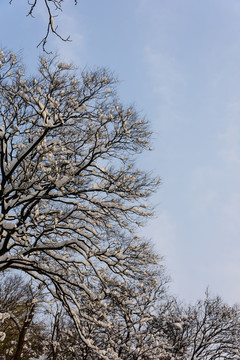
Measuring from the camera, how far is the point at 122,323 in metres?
18.7

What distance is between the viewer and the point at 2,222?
30.6ft

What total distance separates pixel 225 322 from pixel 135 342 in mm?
10060

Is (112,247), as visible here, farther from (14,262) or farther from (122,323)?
(122,323)

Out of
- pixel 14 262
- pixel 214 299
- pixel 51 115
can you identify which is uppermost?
pixel 214 299

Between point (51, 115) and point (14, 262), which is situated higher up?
point (51, 115)

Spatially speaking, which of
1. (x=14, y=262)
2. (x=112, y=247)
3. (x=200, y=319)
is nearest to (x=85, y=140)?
(x=112, y=247)

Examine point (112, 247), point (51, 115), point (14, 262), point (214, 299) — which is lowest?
point (14, 262)

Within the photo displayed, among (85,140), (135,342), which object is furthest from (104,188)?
(135,342)

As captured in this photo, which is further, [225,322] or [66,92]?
[225,322]

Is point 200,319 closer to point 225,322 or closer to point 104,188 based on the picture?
point 225,322

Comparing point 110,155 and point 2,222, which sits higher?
point 110,155

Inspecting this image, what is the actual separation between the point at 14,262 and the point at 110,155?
439cm

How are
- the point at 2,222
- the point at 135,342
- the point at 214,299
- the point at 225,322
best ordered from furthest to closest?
1. the point at 214,299
2. the point at 225,322
3. the point at 135,342
4. the point at 2,222

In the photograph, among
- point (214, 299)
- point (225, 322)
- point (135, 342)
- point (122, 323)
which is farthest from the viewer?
point (214, 299)
